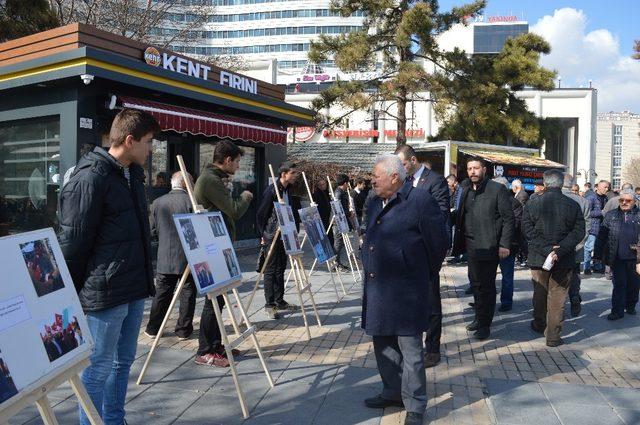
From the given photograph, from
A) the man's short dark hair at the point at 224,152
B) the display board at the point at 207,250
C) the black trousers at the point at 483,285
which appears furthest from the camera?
the black trousers at the point at 483,285

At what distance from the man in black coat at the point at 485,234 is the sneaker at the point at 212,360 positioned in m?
2.81

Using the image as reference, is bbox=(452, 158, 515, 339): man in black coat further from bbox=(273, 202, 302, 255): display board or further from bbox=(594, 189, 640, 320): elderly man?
bbox=(594, 189, 640, 320): elderly man

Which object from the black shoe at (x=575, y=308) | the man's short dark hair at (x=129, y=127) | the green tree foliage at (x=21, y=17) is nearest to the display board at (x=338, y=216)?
the black shoe at (x=575, y=308)

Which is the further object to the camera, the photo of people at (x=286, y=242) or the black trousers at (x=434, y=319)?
the photo of people at (x=286, y=242)

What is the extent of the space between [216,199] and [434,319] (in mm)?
2222

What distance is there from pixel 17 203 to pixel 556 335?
8.62m

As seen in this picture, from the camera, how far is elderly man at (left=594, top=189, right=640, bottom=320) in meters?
6.73

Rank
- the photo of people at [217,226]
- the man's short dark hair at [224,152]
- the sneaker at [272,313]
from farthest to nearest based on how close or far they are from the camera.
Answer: the sneaker at [272,313] < the man's short dark hair at [224,152] < the photo of people at [217,226]

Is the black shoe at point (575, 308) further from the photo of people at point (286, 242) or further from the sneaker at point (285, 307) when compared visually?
the photo of people at point (286, 242)

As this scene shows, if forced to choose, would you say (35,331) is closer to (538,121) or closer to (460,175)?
(460,175)

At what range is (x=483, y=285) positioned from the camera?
5.61m

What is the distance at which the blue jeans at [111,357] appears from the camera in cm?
279

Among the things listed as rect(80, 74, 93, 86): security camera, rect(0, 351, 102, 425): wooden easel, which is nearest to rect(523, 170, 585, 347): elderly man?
rect(0, 351, 102, 425): wooden easel

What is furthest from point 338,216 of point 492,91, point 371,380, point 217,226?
point 492,91
